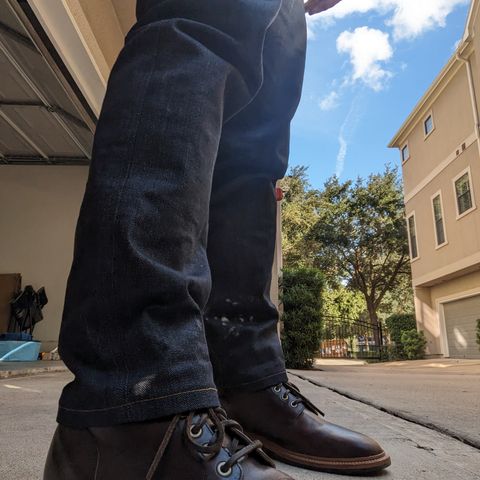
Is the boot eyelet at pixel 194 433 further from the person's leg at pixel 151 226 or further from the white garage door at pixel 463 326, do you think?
the white garage door at pixel 463 326

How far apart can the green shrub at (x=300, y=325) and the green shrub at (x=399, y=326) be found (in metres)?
6.94

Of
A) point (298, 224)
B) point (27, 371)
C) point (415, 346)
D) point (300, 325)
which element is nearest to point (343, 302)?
point (298, 224)

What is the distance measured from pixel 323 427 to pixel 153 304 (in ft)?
1.47

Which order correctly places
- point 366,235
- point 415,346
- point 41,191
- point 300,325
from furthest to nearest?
point 366,235 → point 415,346 → point 41,191 → point 300,325

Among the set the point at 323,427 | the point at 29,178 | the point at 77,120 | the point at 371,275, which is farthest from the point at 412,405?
the point at 371,275

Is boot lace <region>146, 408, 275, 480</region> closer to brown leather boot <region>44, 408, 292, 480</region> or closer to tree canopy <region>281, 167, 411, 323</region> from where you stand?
brown leather boot <region>44, 408, 292, 480</region>

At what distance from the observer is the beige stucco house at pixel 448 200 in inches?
382

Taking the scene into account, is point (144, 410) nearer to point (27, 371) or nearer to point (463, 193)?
point (27, 371)

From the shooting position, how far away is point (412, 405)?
185cm

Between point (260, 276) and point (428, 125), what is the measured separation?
12.4 meters

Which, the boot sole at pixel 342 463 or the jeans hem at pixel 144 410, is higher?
the jeans hem at pixel 144 410

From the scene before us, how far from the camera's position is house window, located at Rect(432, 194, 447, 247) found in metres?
11.2

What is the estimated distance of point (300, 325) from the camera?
6.26m

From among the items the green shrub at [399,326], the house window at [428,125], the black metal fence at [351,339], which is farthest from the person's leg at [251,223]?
the black metal fence at [351,339]
